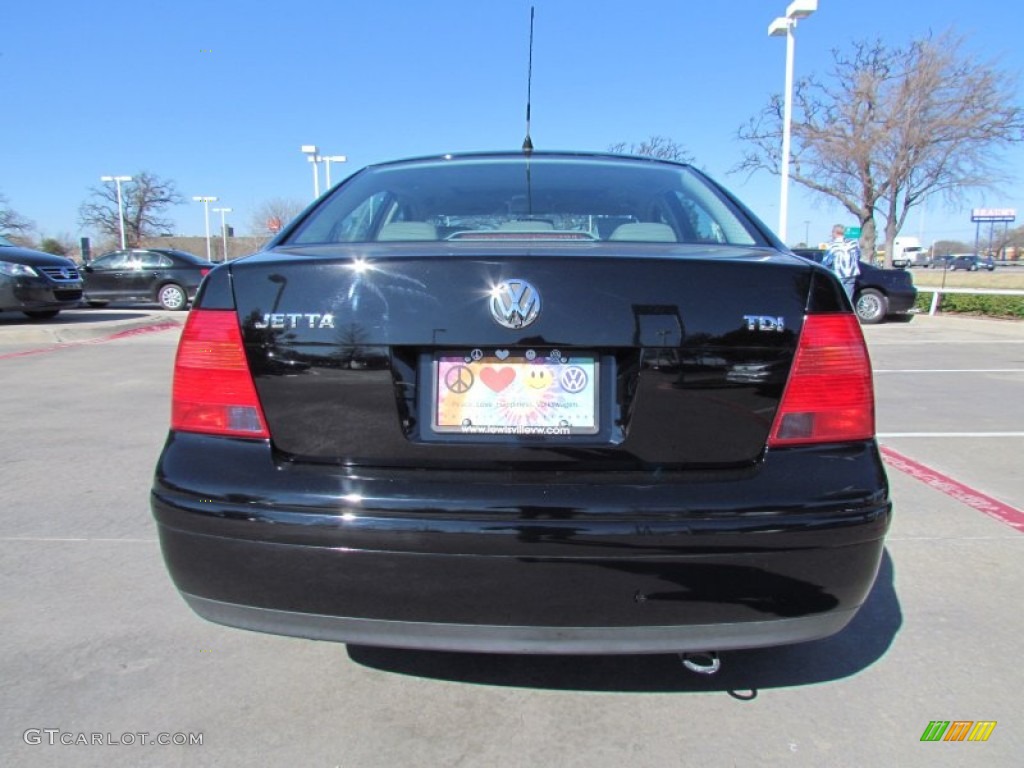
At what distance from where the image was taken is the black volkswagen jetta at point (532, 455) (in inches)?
66.2

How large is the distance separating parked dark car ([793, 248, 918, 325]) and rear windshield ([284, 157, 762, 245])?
12.6 m

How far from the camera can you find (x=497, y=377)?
1.74 metres

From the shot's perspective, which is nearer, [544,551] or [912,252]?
[544,551]

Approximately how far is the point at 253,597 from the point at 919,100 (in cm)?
2688

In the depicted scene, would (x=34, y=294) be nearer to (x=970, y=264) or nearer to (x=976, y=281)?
(x=976, y=281)

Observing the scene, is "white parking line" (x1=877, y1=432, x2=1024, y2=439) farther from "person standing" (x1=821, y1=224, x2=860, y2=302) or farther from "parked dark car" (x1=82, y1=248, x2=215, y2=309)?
"parked dark car" (x1=82, y1=248, x2=215, y2=309)

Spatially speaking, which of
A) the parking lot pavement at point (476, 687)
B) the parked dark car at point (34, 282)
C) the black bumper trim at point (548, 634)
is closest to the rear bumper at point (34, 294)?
the parked dark car at point (34, 282)

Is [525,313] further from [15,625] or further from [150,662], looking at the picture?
[15,625]

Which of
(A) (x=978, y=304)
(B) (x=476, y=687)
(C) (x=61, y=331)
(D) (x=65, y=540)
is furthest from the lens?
(A) (x=978, y=304)

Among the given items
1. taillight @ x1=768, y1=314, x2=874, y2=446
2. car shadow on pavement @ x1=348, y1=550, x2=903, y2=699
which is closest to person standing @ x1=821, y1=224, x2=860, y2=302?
car shadow on pavement @ x1=348, y1=550, x2=903, y2=699

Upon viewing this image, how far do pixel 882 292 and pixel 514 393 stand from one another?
47.4 feet

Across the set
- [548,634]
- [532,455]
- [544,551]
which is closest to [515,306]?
[532,455]

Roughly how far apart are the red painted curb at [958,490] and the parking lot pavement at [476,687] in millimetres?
400

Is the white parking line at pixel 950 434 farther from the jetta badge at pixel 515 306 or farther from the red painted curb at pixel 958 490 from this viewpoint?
the jetta badge at pixel 515 306
